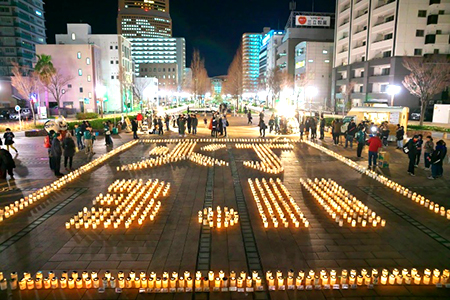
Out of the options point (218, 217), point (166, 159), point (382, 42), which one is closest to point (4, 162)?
point (166, 159)

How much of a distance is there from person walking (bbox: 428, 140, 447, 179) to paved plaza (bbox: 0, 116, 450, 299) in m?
0.61

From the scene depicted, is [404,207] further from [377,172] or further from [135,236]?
[135,236]

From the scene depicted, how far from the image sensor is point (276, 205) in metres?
9.50

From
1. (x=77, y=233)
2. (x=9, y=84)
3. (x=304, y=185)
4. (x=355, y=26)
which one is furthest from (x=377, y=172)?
(x=9, y=84)

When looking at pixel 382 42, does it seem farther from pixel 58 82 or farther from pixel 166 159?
pixel 58 82

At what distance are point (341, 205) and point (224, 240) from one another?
4.24m

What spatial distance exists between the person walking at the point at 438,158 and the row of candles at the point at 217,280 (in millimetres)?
8238

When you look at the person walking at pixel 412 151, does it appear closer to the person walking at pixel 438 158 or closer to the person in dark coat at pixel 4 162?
the person walking at pixel 438 158

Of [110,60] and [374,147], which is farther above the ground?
[110,60]

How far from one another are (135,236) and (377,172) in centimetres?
1080

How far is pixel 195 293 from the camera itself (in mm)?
5484

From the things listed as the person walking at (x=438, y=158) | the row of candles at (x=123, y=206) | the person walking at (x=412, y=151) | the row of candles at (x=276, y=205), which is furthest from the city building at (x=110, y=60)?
the person walking at (x=438, y=158)

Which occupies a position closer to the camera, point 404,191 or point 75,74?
point 404,191

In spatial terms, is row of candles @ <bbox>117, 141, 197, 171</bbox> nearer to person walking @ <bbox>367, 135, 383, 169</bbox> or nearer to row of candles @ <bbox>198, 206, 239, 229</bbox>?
row of candles @ <bbox>198, 206, 239, 229</bbox>
